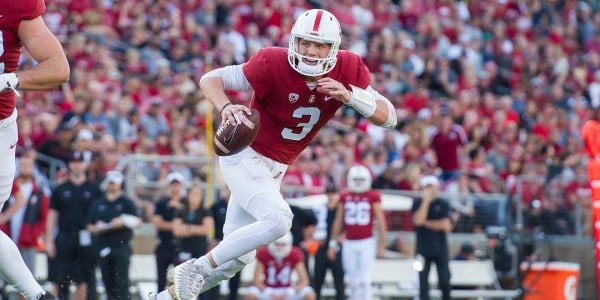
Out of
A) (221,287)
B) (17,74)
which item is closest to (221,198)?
(221,287)

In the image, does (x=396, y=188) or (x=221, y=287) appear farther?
(x=396, y=188)

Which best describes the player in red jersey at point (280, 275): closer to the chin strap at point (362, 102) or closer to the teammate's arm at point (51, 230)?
the teammate's arm at point (51, 230)

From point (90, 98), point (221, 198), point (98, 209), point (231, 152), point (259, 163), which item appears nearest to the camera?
point (231, 152)

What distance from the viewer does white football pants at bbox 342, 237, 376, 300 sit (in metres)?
12.9

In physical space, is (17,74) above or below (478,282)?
above

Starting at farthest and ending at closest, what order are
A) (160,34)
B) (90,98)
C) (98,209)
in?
(160,34) → (90,98) → (98,209)

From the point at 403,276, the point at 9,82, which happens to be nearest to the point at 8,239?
the point at 9,82

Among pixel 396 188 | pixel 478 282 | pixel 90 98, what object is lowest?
pixel 478 282

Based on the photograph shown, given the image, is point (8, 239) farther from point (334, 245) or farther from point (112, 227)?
point (334, 245)

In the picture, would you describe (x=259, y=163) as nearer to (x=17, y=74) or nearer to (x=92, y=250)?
(x=17, y=74)

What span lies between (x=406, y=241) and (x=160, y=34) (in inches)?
172

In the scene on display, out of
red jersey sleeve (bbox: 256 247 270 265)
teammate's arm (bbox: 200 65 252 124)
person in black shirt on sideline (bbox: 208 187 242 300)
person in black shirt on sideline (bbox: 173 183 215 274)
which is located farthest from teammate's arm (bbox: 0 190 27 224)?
teammate's arm (bbox: 200 65 252 124)

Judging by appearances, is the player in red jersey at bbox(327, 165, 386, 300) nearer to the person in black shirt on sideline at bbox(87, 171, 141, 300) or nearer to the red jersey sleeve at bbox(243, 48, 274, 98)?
the person in black shirt on sideline at bbox(87, 171, 141, 300)

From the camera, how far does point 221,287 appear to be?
1302 centimetres
